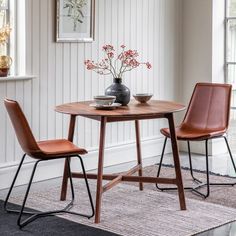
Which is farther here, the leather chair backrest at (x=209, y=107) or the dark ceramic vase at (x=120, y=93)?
the leather chair backrest at (x=209, y=107)

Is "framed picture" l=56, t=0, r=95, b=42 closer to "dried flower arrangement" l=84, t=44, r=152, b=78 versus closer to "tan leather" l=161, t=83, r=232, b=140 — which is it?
"dried flower arrangement" l=84, t=44, r=152, b=78

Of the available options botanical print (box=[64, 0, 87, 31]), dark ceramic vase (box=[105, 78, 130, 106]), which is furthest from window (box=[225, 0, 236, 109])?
dark ceramic vase (box=[105, 78, 130, 106])

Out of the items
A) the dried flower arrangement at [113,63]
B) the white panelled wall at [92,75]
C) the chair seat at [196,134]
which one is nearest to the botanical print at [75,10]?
the white panelled wall at [92,75]

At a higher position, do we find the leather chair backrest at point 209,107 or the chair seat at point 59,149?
the leather chair backrest at point 209,107

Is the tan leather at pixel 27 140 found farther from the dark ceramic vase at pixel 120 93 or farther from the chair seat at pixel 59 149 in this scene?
the dark ceramic vase at pixel 120 93

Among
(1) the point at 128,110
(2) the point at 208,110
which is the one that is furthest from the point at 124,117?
(2) the point at 208,110

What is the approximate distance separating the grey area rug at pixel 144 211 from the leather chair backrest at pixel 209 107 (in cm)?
71

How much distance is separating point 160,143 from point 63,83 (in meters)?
1.54

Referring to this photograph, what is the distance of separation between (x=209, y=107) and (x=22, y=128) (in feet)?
6.45

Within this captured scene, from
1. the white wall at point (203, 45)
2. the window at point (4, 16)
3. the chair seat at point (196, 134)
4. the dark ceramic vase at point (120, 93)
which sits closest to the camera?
the dark ceramic vase at point (120, 93)

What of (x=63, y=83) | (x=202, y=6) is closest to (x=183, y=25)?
(x=202, y=6)

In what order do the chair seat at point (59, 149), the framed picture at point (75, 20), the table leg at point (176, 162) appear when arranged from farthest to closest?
the framed picture at point (75, 20) < the table leg at point (176, 162) < the chair seat at point (59, 149)

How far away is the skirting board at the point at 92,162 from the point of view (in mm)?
5379

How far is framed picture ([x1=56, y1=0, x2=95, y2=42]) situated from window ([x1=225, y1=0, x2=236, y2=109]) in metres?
1.65
